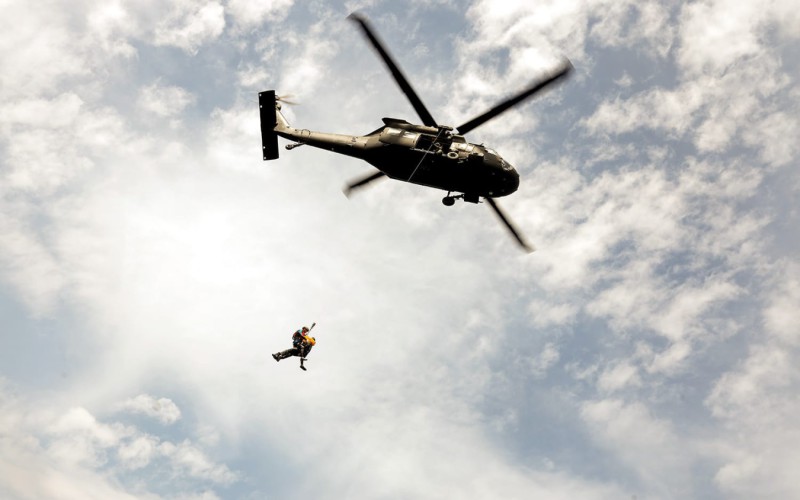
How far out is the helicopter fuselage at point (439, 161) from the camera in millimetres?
25719

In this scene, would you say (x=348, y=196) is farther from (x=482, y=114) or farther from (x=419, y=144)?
(x=482, y=114)

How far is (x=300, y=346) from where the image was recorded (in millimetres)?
27328

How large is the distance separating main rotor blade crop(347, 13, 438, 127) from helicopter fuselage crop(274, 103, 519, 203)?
102 centimetres

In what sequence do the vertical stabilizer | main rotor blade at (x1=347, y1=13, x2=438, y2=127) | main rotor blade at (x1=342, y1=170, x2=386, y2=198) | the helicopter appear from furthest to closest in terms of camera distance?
1. the vertical stabilizer
2. main rotor blade at (x1=342, y1=170, x2=386, y2=198)
3. the helicopter
4. main rotor blade at (x1=347, y1=13, x2=438, y2=127)

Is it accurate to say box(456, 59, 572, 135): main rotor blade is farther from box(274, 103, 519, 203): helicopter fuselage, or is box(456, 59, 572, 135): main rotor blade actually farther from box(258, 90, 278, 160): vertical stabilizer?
box(258, 90, 278, 160): vertical stabilizer

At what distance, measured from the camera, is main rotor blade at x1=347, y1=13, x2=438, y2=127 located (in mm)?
22945

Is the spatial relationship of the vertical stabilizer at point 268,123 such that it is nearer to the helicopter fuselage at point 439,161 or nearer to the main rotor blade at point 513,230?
the helicopter fuselage at point 439,161

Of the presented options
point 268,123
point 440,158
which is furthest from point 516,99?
point 268,123

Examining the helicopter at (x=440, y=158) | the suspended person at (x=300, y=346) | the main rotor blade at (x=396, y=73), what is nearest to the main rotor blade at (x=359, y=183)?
the helicopter at (x=440, y=158)

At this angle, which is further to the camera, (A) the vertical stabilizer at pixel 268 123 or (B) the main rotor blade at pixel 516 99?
(A) the vertical stabilizer at pixel 268 123

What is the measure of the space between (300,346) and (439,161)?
11.4 metres

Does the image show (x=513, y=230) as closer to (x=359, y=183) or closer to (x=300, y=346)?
(x=359, y=183)

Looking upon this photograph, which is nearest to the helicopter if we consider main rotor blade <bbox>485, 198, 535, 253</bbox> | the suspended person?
main rotor blade <bbox>485, 198, 535, 253</bbox>

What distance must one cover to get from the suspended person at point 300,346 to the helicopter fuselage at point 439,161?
30.0 feet
